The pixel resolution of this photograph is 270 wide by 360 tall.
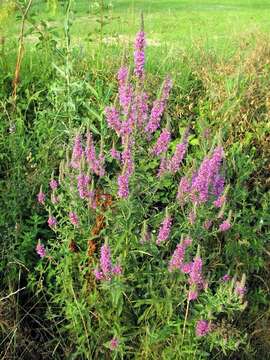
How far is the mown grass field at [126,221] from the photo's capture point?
2.84m

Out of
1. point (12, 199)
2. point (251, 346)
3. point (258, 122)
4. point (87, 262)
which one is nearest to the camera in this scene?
point (87, 262)

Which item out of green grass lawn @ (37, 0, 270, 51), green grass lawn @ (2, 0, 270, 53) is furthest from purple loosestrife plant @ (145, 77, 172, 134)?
green grass lawn @ (37, 0, 270, 51)

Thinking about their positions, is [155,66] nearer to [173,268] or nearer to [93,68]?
[93,68]

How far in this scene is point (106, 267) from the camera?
2584 millimetres

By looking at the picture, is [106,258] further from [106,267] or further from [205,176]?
[205,176]

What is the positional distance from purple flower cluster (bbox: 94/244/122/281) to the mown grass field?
0.05m

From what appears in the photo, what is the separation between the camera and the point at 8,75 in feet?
13.8

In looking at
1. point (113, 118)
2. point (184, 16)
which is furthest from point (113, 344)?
point (184, 16)

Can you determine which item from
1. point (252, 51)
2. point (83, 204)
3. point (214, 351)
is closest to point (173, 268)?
point (83, 204)

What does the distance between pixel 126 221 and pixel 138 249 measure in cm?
18

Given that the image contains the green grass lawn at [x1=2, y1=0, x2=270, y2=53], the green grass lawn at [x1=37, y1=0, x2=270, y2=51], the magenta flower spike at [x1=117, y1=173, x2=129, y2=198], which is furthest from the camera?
the green grass lawn at [x1=37, y1=0, x2=270, y2=51]

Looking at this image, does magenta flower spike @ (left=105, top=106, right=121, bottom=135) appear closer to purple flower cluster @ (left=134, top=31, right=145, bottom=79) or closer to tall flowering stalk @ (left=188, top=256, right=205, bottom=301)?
purple flower cluster @ (left=134, top=31, right=145, bottom=79)

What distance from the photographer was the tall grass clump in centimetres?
266

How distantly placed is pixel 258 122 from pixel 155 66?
989 mm
